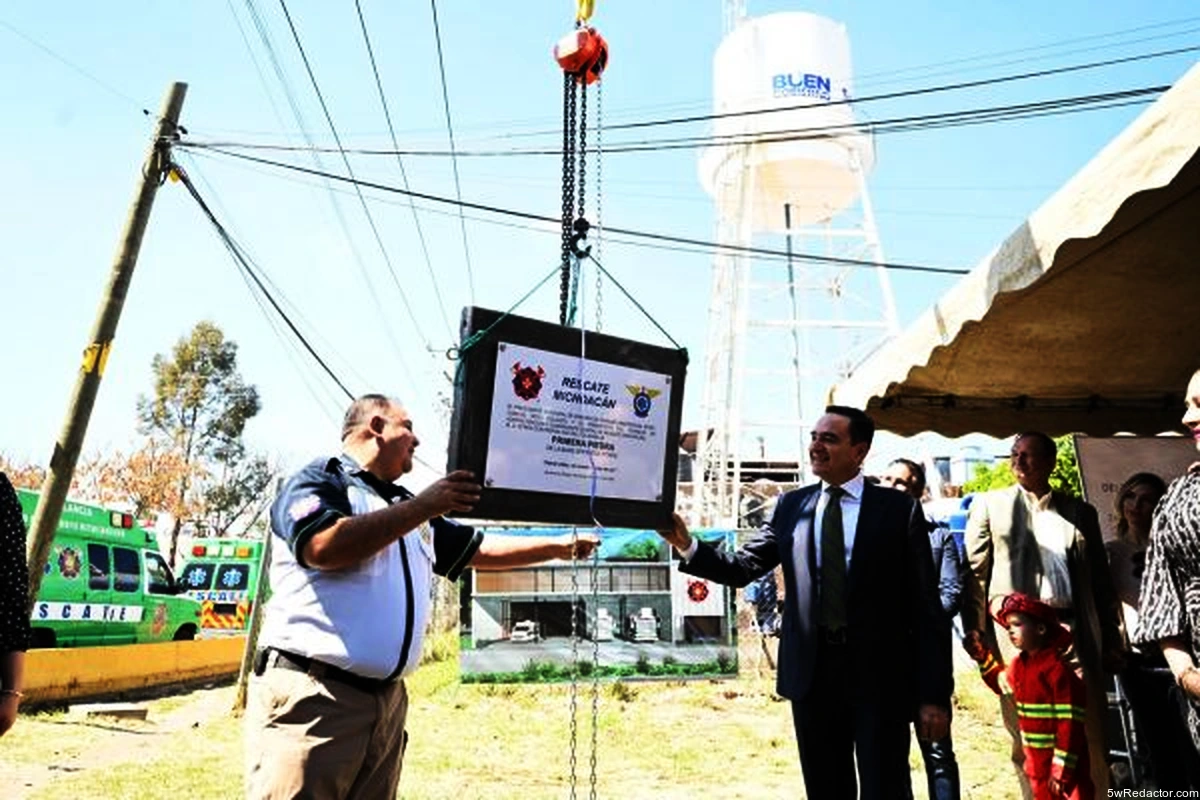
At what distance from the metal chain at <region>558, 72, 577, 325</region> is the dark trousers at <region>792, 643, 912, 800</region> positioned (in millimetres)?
1472

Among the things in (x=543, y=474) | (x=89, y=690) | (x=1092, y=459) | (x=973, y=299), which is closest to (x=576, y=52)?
(x=543, y=474)

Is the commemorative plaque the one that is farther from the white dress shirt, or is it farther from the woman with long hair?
the woman with long hair

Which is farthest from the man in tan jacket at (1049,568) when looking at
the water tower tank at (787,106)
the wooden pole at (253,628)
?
the water tower tank at (787,106)

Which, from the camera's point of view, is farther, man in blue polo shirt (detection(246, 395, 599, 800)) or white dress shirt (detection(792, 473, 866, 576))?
white dress shirt (detection(792, 473, 866, 576))

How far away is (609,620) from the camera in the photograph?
1042cm

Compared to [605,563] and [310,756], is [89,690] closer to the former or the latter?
[605,563]

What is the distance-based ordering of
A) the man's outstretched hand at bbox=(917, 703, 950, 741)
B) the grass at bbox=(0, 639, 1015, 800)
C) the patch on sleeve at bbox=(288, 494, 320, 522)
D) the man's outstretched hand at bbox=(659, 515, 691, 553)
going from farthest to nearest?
1. the grass at bbox=(0, 639, 1015, 800)
2. the man's outstretched hand at bbox=(659, 515, 691, 553)
3. the man's outstretched hand at bbox=(917, 703, 950, 741)
4. the patch on sleeve at bbox=(288, 494, 320, 522)

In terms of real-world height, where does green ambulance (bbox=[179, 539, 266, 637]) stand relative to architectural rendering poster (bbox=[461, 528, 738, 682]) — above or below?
above

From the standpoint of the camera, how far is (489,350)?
2.39m

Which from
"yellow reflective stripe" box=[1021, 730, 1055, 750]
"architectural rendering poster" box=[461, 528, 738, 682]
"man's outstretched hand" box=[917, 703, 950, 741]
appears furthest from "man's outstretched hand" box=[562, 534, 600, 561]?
"architectural rendering poster" box=[461, 528, 738, 682]

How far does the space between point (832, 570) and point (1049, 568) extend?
1596 mm

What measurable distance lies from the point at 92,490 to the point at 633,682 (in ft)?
100

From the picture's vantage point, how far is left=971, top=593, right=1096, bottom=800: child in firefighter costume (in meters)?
3.54

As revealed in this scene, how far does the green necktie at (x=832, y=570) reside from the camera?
9.37ft
